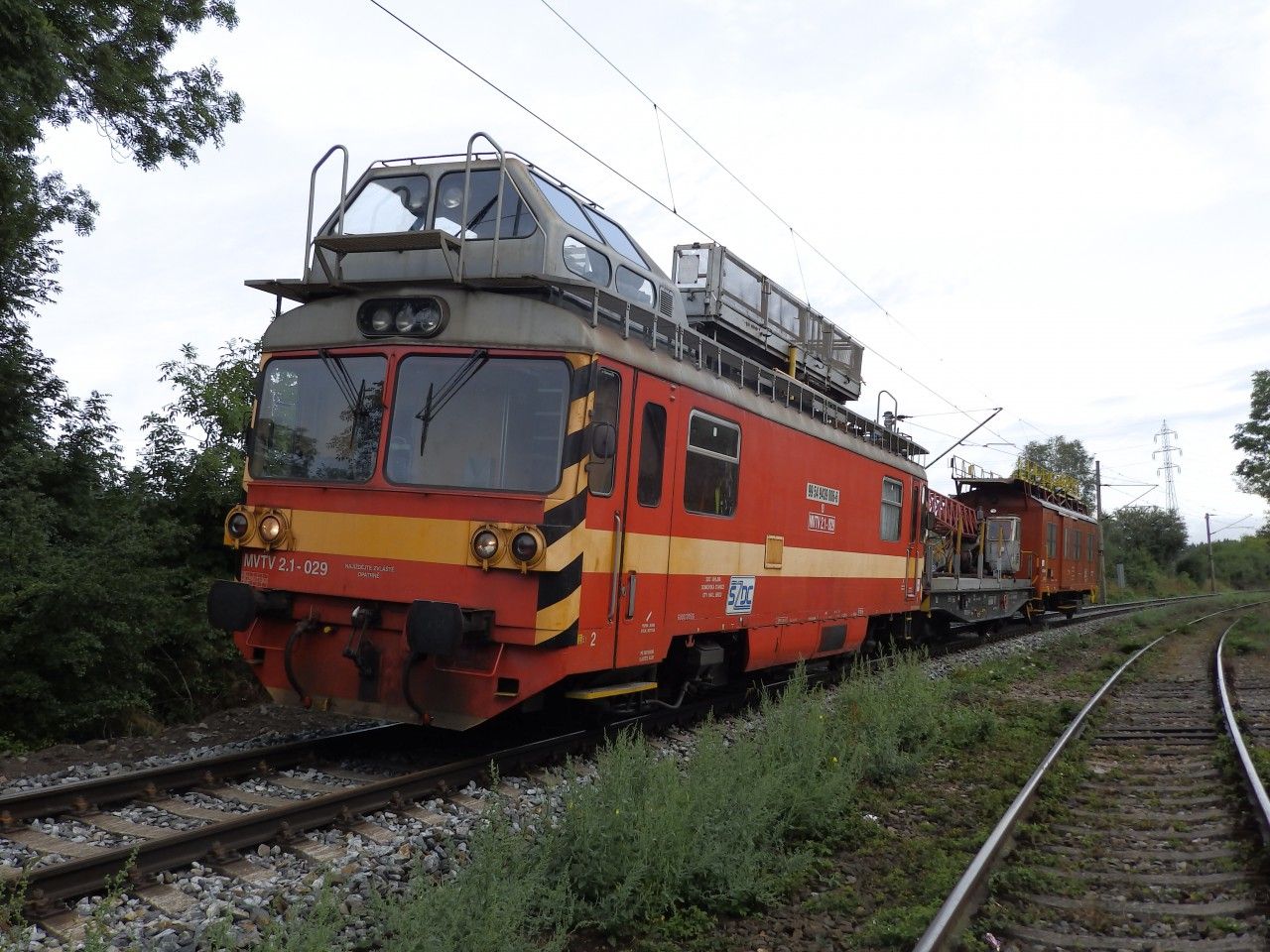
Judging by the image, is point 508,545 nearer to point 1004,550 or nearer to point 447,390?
point 447,390

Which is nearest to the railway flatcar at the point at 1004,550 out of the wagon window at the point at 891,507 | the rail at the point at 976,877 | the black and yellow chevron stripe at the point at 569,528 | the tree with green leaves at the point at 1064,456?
the wagon window at the point at 891,507

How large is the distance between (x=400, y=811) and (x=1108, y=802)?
15.8 ft

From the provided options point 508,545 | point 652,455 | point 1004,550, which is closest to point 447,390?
point 508,545

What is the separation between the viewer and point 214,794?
231 inches

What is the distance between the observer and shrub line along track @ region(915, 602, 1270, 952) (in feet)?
14.2

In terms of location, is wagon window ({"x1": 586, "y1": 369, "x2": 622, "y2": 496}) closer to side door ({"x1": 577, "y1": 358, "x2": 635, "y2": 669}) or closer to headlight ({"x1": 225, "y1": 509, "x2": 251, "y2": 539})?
side door ({"x1": 577, "y1": 358, "x2": 635, "y2": 669})

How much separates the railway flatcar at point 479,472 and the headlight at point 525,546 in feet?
0.03

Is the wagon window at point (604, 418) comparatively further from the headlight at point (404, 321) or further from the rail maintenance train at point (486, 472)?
the headlight at point (404, 321)

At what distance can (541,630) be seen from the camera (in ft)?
20.8

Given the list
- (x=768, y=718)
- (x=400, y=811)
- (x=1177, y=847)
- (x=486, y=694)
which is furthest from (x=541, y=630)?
(x=1177, y=847)

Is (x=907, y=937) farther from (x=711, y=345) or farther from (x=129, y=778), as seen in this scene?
(x=711, y=345)

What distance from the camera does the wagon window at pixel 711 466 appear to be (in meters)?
8.02

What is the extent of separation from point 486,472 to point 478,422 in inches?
14.0

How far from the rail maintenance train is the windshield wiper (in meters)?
0.01
